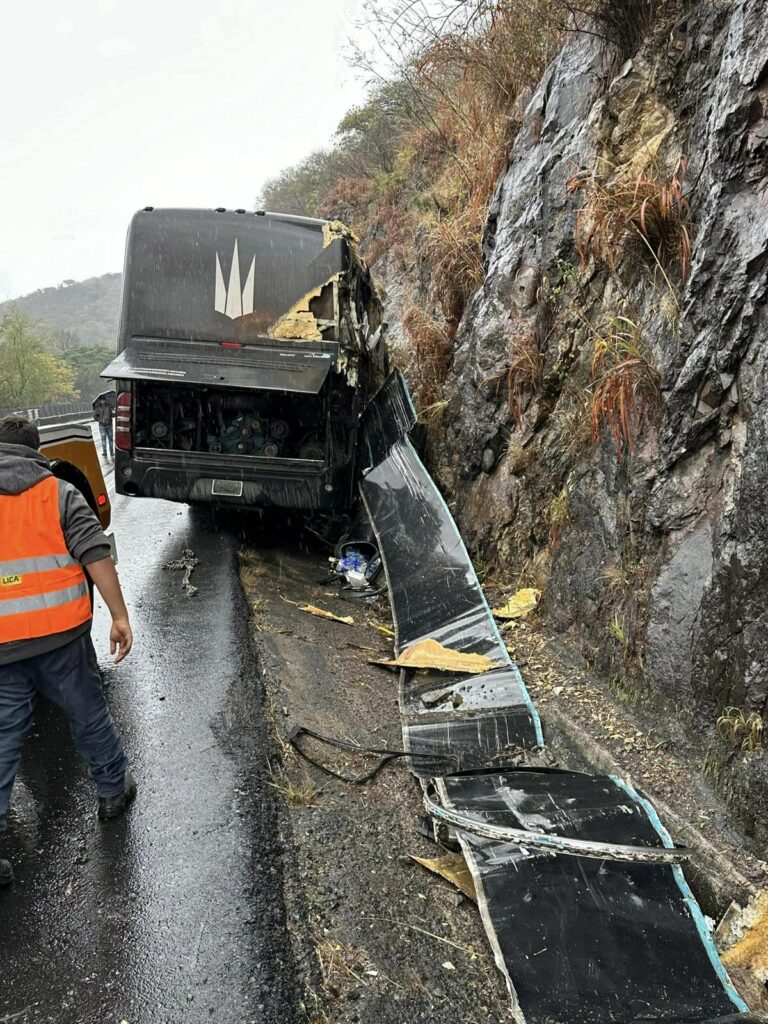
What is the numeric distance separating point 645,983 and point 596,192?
14.6 ft

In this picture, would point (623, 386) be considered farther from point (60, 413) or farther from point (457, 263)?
point (60, 413)

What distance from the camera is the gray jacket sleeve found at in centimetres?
290

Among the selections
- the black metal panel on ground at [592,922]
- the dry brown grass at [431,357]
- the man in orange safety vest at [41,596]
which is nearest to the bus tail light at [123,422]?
the dry brown grass at [431,357]

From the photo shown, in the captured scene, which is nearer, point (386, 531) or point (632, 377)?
point (632, 377)

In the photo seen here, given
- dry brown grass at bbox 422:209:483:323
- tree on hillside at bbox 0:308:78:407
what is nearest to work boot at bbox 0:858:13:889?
dry brown grass at bbox 422:209:483:323

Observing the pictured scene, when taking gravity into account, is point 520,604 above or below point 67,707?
below

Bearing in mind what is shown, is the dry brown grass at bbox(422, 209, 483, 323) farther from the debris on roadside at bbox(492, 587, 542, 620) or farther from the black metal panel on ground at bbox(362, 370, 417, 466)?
the debris on roadside at bbox(492, 587, 542, 620)

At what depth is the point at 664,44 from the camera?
4.75 m

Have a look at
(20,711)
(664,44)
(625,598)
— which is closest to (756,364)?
(625,598)

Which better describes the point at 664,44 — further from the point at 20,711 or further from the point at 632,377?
the point at 20,711

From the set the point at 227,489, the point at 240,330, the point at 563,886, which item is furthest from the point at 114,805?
the point at 240,330

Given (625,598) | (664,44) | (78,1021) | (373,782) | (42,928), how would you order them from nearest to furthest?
(78,1021) < (42,928) < (373,782) < (625,598) < (664,44)

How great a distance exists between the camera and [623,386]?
4.03 metres

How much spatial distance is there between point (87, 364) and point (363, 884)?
87055 millimetres
